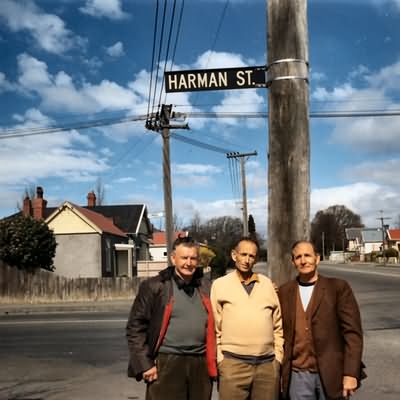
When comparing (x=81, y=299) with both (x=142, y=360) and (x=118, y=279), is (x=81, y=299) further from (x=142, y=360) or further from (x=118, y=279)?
(x=142, y=360)

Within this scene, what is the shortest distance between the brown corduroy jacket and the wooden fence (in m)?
18.4

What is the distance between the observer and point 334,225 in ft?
455

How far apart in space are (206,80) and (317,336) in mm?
2278

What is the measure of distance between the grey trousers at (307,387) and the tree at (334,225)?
13409cm

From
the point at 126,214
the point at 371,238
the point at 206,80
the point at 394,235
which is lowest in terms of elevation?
the point at 371,238

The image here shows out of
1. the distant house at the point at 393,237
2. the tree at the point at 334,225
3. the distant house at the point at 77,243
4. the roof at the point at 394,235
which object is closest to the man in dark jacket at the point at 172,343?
the distant house at the point at 77,243

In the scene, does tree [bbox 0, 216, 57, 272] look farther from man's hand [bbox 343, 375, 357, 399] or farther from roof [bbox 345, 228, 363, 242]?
roof [bbox 345, 228, 363, 242]

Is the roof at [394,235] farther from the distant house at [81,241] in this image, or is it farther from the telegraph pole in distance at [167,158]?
the telegraph pole in distance at [167,158]

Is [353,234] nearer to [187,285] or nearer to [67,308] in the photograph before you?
[67,308]

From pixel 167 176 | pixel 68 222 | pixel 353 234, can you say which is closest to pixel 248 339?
pixel 167 176

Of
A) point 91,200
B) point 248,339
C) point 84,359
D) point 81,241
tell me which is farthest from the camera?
point 91,200

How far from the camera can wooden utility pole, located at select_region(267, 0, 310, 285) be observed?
355cm

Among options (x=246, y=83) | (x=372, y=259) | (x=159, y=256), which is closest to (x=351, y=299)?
(x=246, y=83)

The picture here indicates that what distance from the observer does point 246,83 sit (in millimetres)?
4145
